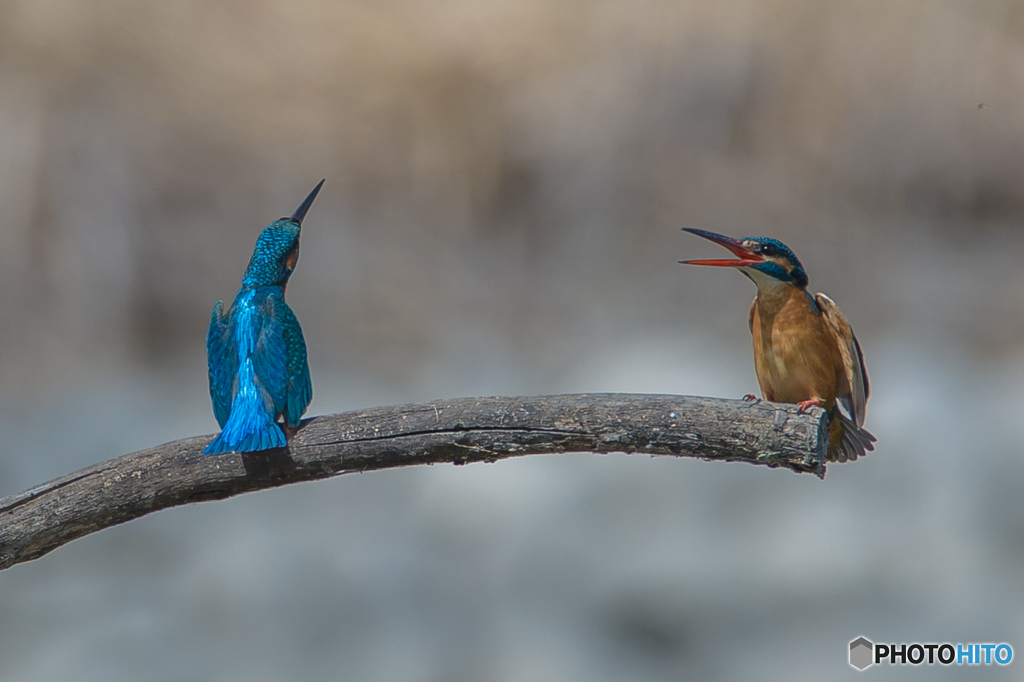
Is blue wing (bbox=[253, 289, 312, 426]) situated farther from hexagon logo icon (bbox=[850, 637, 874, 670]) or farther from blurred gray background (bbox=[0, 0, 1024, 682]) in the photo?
hexagon logo icon (bbox=[850, 637, 874, 670])

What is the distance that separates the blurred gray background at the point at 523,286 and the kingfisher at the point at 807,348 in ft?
6.58

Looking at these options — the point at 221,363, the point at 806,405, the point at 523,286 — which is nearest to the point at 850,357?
the point at 806,405

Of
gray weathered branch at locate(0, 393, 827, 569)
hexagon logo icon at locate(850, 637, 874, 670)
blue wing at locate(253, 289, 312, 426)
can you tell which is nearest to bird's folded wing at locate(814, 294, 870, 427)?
gray weathered branch at locate(0, 393, 827, 569)

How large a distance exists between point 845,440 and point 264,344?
0.96 m

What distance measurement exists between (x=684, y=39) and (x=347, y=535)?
97.4 inches

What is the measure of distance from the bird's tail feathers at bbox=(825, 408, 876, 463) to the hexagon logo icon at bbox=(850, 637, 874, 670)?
222cm

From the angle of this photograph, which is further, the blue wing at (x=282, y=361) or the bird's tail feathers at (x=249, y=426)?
the blue wing at (x=282, y=361)

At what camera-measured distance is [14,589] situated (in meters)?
3.96

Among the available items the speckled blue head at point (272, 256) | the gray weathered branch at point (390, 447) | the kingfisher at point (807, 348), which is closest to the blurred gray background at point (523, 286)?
the kingfisher at point (807, 348)

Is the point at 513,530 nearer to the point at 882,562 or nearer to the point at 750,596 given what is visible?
the point at 750,596

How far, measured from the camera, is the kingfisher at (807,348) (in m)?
1.51

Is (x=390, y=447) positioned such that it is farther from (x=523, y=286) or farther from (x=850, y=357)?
(x=523, y=286)

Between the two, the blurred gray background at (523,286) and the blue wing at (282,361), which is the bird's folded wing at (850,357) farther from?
the blurred gray background at (523,286)

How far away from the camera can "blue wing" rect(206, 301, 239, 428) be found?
1.47 m
